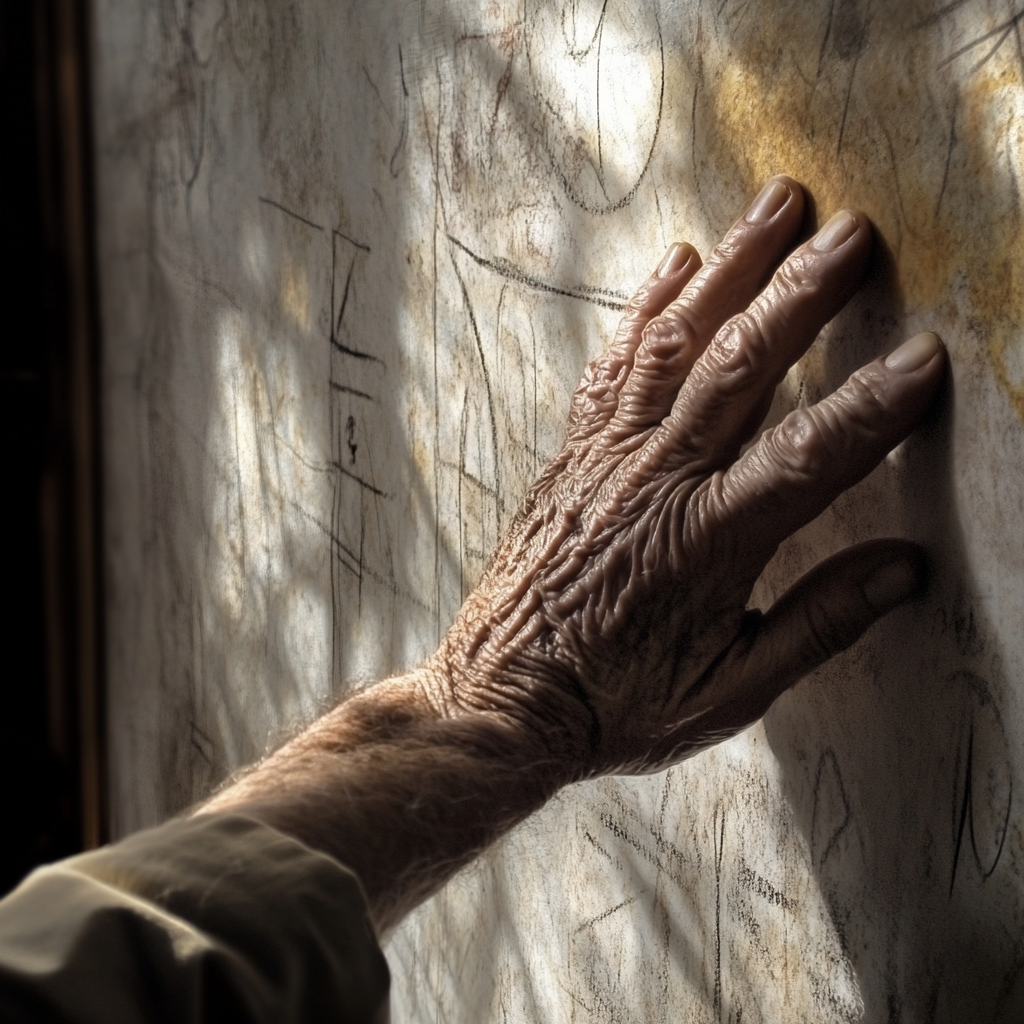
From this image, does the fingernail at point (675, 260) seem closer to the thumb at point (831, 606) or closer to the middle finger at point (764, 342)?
the middle finger at point (764, 342)

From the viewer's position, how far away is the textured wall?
0.80 m

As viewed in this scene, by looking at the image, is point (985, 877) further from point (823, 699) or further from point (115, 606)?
point (115, 606)

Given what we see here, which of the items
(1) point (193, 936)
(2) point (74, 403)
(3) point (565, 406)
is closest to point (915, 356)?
(3) point (565, 406)

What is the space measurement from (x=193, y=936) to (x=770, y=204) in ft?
2.29

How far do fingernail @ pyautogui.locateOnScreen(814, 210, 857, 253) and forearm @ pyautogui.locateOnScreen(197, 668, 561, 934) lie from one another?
0.48 meters

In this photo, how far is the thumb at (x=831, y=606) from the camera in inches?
33.2

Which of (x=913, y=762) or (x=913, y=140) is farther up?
→ (x=913, y=140)

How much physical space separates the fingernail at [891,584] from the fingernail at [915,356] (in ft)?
0.49

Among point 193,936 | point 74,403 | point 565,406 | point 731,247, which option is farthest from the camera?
point 74,403

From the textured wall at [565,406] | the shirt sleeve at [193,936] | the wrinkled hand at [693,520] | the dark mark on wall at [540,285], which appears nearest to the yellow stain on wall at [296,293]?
the textured wall at [565,406]

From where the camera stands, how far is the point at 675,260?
3.27ft

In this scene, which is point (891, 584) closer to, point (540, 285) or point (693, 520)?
point (693, 520)

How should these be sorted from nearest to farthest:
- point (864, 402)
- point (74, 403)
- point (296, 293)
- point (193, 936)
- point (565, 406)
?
point (193, 936) → point (864, 402) → point (565, 406) → point (296, 293) → point (74, 403)

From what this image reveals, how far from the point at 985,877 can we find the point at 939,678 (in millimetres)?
149
